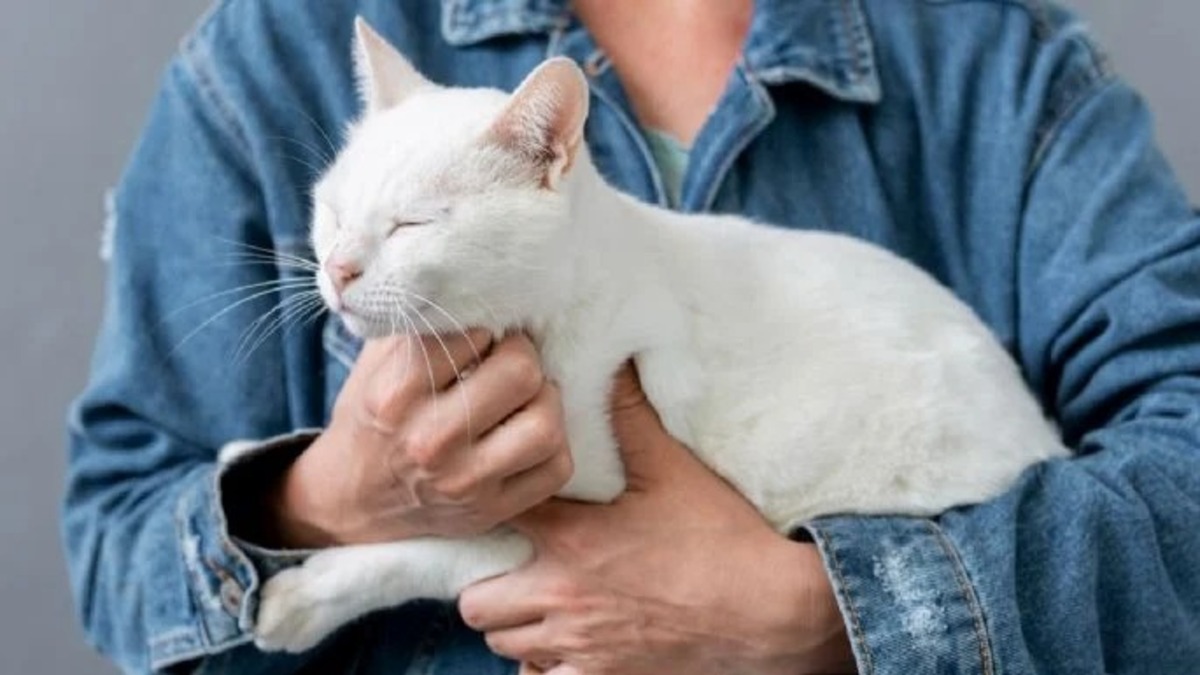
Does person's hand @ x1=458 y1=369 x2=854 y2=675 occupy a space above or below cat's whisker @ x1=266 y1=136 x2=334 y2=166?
below

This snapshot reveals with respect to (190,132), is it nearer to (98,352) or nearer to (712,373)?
(98,352)

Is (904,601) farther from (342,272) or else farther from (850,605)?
(342,272)

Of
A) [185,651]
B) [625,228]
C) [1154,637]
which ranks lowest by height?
[1154,637]

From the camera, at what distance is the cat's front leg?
2.92 feet

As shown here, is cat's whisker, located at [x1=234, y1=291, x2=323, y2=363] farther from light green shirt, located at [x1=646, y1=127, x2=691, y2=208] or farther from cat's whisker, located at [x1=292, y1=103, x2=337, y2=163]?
light green shirt, located at [x1=646, y1=127, x2=691, y2=208]

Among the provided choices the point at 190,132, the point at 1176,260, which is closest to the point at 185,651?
the point at 190,132

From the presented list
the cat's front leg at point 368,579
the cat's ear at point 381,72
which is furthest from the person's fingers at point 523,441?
the cat's ear at point 381,72

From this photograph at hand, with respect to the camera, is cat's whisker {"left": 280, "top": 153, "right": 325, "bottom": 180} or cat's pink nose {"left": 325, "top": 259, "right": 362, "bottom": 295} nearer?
cat's pink nose {"left": 325, "top": 259, "right": 362, "bottom": 295}

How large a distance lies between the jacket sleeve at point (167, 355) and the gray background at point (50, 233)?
0.40 m

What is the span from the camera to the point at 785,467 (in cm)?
91

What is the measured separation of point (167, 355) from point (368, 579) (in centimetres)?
25

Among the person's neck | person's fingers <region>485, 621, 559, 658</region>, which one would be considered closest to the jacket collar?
the person's neck

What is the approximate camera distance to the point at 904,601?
875 millimetres

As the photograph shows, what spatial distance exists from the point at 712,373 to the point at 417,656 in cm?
30
